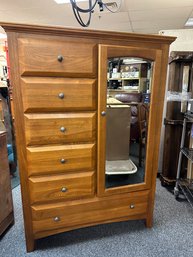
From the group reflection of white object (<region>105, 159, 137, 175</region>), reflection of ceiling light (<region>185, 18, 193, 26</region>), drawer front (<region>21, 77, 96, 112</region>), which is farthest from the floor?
reflection of ceiling light (<region>185, 18, 193, 26</region>)

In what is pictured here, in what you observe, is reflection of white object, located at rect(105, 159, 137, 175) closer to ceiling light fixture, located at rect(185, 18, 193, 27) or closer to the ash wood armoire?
the ash wood armoire

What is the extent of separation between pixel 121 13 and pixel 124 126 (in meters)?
2.96

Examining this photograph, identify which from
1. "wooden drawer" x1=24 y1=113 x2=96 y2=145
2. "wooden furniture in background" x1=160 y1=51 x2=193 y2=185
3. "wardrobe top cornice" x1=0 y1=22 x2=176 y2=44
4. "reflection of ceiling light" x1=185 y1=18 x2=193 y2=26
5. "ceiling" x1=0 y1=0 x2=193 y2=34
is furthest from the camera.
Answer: "reflection of ceiling light" x1=185 y1=18 x2=193 y2=26

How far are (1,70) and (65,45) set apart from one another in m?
2.79

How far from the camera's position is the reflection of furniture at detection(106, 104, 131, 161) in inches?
52.8

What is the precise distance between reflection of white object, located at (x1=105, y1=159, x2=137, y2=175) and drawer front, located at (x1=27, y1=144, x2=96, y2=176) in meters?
0.18

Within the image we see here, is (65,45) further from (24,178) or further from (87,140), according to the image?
(24,178)

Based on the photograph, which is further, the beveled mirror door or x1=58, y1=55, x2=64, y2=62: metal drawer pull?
the beveled mirror door


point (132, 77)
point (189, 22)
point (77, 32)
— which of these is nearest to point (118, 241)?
point (77, 32)

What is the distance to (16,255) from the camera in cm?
133

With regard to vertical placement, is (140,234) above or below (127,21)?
below

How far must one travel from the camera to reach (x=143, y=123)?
1.43 metres

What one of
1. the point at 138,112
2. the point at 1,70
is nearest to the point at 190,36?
the point at 138,112

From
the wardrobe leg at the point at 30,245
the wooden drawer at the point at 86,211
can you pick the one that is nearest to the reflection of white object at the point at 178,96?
the wooden drawer at the point at 86,211
